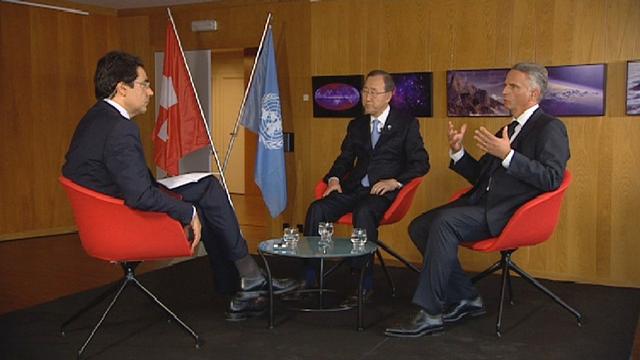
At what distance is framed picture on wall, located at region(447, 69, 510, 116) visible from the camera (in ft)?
18.2

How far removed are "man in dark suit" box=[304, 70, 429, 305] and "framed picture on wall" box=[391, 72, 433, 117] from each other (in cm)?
98

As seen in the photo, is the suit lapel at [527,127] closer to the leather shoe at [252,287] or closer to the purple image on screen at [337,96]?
the leather shoe at [252,287]

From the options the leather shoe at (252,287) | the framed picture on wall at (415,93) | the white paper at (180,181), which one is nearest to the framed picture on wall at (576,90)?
the framed picture on wall at (415,93)

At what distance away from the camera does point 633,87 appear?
5.01m

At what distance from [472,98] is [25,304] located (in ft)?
11.4

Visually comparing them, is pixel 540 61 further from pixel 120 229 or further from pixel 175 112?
pixel 120 229

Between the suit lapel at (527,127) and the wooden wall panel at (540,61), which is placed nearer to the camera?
the suit lapel at (527,127)

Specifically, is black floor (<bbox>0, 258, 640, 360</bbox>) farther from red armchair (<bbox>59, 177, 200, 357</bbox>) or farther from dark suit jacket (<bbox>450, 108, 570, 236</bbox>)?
dark suit jacket (<bbox>450, 108, 570, 236</bbox>)

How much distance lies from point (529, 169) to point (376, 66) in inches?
101

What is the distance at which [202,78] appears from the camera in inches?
291

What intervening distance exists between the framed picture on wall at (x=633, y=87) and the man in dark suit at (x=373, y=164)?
4.89ft

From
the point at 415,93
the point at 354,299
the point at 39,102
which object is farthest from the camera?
the point at 39,102

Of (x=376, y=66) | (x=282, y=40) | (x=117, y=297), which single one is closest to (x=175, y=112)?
(x=282, y=40)

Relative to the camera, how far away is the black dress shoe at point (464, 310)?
4121mm
